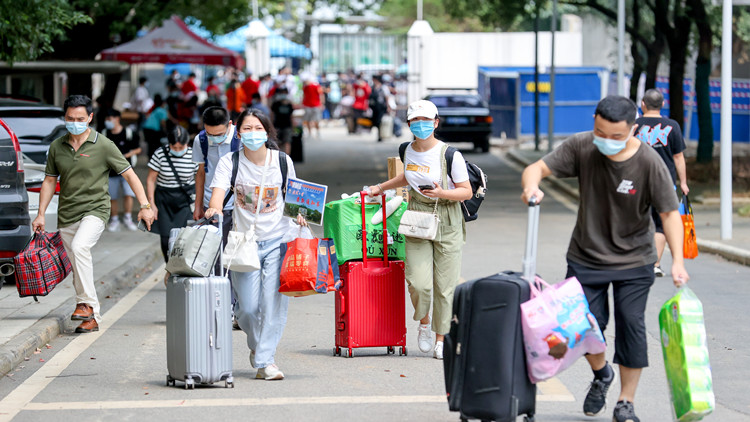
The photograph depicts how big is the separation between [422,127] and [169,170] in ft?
13.5

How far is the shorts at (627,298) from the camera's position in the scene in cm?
605

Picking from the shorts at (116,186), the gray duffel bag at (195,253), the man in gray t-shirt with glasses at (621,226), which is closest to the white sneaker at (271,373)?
the gray duffel bag at (195,253)

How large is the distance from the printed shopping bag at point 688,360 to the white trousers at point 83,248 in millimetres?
4874

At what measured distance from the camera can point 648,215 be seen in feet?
19.9

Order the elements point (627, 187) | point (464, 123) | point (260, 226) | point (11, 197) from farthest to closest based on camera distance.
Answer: point (464, 123)
point (11, 197)
point (260, 226)
point (627, 187)

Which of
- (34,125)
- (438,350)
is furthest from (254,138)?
(34,125)

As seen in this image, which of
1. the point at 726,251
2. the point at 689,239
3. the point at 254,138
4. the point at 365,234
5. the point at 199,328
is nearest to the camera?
the point at 199,328

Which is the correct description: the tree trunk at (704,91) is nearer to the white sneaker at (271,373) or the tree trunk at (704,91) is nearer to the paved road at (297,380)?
the paved road at (297,380)

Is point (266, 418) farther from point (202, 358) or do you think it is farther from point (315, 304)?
point (315, 304)

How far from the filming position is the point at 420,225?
7.73 m

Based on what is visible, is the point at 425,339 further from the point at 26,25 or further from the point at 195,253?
the point at 26,25

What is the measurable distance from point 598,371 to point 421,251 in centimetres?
190

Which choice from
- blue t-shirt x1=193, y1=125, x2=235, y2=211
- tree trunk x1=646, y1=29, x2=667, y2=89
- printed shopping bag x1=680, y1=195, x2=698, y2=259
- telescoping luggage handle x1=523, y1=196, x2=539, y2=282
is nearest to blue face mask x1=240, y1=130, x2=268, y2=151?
blue t-shirt x1=193, y1=125, x2=235, y2=211

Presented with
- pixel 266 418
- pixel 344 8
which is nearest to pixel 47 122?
pixel 266 418
